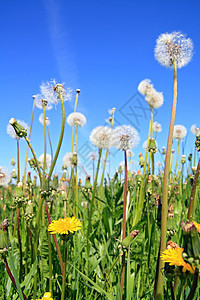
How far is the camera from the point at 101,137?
2301 millimetres

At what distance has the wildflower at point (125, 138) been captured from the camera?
1.66 metres

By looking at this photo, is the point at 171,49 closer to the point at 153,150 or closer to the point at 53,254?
the point at 153,150

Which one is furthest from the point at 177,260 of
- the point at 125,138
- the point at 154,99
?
the point at 154,99

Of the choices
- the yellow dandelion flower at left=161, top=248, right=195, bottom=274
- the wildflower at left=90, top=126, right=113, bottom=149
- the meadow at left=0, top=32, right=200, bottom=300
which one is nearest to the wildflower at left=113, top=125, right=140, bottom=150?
the meadow at left=0, top=32, right=200, bottom=300

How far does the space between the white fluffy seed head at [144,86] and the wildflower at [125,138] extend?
1079 millimetres

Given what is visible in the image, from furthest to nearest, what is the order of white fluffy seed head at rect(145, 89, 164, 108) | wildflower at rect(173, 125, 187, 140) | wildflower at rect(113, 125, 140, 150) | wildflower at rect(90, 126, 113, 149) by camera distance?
wildflower at rect(173, 125, 187, 140), white fluffy seed head at rect(145, 89, 164, 108), wildflower at rect(90, 126, 113, 149), wildflower at rect(113, 125, 140, 150)

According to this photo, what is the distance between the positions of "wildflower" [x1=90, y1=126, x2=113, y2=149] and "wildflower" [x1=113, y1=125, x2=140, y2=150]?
452 millimetres

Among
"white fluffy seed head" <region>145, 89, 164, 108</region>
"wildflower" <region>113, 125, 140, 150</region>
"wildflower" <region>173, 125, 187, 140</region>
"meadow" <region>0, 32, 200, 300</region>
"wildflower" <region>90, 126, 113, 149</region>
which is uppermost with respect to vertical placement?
"wildflower" <region>173, 125, 187, 140</region>

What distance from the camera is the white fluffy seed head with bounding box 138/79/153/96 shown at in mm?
2734

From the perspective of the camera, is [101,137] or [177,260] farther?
[101,137]

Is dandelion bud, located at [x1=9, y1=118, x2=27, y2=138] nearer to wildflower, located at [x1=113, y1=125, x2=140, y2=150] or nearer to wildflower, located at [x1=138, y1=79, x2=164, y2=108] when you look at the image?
wildflower, located at [x1=113, y1=125, x2=140, y2=150]

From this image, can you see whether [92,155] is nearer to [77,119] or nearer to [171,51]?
[77,119]

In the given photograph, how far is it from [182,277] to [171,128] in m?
0.56

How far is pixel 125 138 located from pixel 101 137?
0.64 metres
